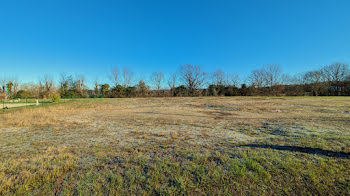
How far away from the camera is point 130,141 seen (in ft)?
11.6

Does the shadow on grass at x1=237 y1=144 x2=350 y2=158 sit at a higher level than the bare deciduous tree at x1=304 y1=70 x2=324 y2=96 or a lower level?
lower

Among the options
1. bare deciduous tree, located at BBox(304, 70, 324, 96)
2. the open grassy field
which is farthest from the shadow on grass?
bare deciduous tree, located at BBox(304, 70, 324, 96)

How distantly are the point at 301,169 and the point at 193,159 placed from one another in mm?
1736

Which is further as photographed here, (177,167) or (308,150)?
(308,150)

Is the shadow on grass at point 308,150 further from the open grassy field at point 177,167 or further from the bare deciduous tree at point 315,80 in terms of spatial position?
the bare deciduous tree at point 315,80

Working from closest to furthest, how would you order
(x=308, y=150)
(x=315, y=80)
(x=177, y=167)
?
(x=177, y=167) → (x=308, y=150) → (x=315, y=80)

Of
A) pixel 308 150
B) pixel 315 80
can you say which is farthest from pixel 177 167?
pixel 315 80

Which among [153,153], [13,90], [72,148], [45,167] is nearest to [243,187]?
[153,153]

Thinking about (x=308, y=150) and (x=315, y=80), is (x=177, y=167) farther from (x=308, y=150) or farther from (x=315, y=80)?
(x=315, y=80)

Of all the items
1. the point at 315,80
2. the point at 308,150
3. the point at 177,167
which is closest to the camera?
the point at 177,167

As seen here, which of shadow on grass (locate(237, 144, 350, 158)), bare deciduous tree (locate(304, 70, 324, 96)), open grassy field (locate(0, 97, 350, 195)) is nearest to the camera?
open grassy field (locate(0, 97, 350, 195))

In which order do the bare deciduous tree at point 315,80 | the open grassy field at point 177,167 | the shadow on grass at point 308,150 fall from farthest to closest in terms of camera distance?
the bare deciduous tree at point 315,80 → the shadow on grass at point 308,150 → the open grassy field at point 177,167

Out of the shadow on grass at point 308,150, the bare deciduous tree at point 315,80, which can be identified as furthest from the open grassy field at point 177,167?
the bare deciduous tree at point 315,80

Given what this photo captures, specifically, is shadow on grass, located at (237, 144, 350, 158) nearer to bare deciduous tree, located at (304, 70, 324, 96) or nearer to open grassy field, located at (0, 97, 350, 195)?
open grassy field, located at (0, 97, 350, 195)
